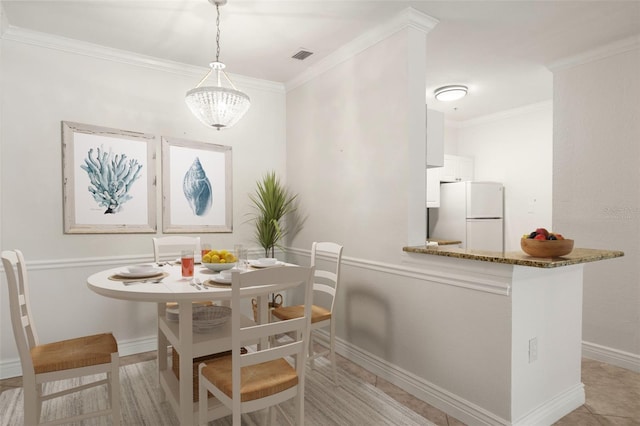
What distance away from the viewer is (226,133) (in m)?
3.72

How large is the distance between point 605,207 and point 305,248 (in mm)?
2752

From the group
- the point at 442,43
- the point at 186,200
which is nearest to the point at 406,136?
the point at 442,43

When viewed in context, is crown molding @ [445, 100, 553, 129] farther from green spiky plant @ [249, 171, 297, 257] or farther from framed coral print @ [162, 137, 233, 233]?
framed coral print @ [162, 137, 233, 233]

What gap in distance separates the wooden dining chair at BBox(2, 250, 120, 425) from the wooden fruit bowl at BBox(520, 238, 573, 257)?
92.4 inches

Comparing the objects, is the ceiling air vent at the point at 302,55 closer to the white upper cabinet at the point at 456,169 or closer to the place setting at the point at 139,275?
the place setting at the point at 139,275

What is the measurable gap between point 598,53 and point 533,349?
8.87ft

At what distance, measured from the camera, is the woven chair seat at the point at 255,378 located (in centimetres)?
154

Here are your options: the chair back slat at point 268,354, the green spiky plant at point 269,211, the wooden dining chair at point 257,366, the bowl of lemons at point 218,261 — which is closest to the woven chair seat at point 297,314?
the bowl of lemons at point 218,261

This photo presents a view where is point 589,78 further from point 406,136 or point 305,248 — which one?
point 305,248

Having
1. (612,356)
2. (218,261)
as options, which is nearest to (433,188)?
(612,356)

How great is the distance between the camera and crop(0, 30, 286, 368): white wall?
279cm

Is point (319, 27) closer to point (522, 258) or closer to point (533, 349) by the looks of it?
point (522, 258)

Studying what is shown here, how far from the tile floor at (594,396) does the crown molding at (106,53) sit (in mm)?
2628

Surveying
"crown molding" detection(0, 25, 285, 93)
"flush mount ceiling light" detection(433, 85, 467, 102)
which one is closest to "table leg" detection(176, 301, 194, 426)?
"crown molding" detection(0, 25, 285, 93)
